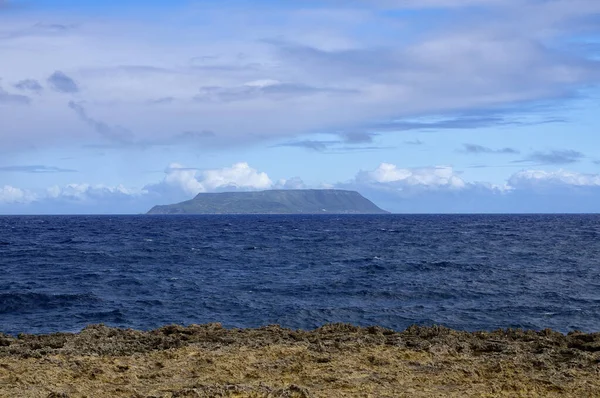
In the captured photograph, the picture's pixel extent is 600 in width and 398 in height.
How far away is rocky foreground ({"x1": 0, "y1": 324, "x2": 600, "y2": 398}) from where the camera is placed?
460 inches

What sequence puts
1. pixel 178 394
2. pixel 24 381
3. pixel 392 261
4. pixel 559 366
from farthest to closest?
pixel 392 261, pixel 559 366, pixel 24 381, pixel 178 394

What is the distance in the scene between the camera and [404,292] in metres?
38.4

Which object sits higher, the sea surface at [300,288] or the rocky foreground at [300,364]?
the rocky foreground at [300,364]

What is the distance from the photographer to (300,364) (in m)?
13.4

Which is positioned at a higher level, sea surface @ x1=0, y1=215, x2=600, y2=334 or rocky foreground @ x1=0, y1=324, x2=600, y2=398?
rocky foreground @ x1=0, y1=324, x2=600, y2=398

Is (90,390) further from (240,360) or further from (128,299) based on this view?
(128,299)

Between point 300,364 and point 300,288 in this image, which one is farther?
point 300,288

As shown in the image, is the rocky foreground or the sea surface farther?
the sea surface

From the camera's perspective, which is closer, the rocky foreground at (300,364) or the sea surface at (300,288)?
the rocky foreground at (300,364)

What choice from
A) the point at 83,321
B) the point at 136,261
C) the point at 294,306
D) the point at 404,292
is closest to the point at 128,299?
the point at 83,321

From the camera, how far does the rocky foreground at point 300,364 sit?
1170 centimetres

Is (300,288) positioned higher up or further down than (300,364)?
further down

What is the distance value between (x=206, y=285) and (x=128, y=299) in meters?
6.83

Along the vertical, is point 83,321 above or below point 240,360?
below
